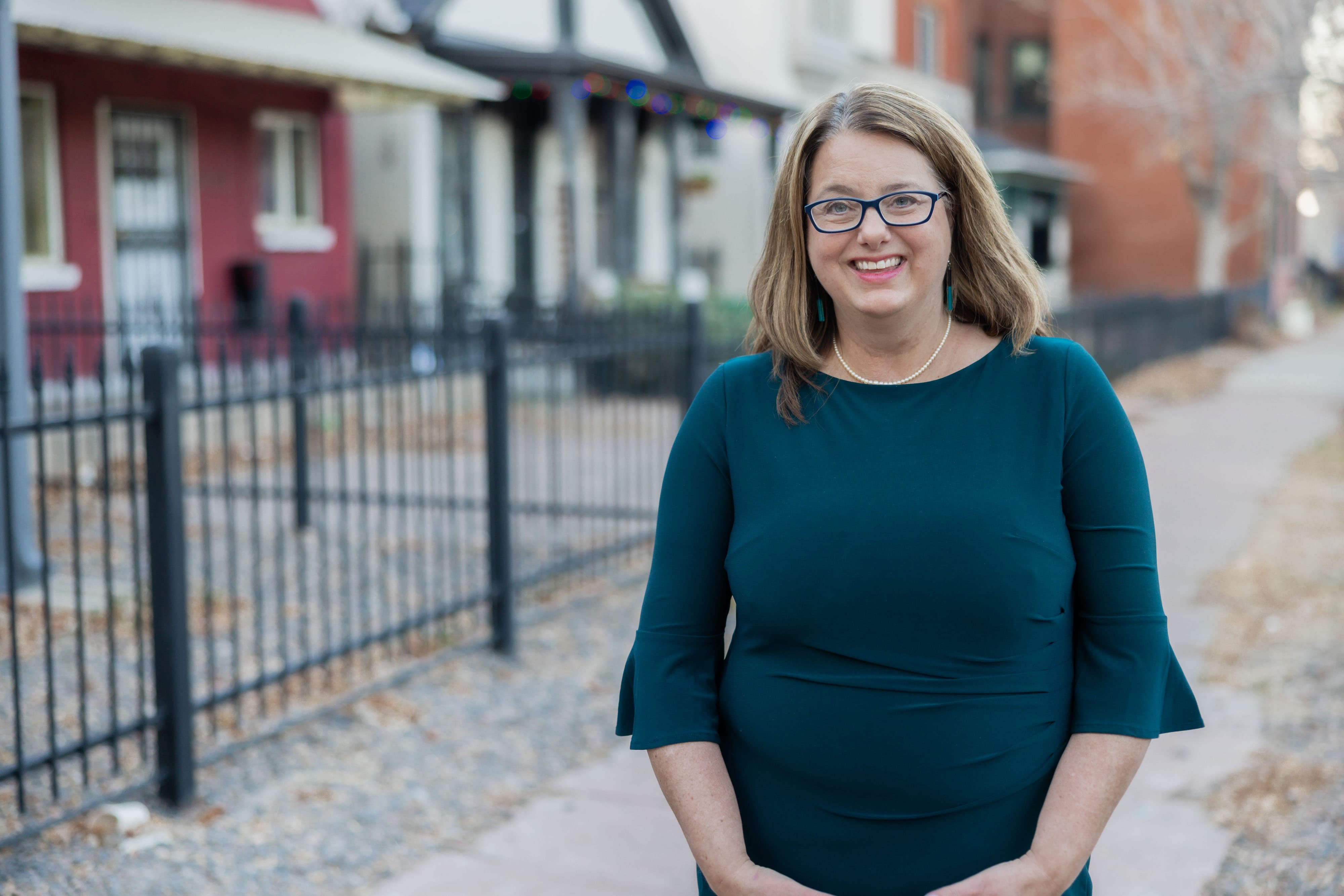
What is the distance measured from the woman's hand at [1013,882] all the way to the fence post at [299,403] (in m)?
3.52

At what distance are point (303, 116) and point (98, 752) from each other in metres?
10.8

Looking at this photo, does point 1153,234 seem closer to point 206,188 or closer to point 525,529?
point 206,188

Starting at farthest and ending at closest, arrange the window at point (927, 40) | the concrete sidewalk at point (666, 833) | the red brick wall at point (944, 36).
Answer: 1. the window at point (927, 40)
2. the red brick wall at point (944, 36)
3. the concrete sidewalk at point (666, 833)

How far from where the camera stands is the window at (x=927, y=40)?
28.8 meters

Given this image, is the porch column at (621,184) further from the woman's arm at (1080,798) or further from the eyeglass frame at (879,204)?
the woman's arm at (1080,798)

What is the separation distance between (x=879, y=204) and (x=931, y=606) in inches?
21.9

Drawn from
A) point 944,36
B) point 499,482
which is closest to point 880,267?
point 499,482

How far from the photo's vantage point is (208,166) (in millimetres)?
13320

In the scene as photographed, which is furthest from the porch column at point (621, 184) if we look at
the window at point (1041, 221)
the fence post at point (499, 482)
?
the window at point (1041, 221)

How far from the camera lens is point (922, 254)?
6.54 feet

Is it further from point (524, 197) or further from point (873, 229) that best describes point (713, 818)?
point (524, 197)

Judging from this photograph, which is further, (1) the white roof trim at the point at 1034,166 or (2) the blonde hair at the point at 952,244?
(1) the white roof trim at the point at 1034,166

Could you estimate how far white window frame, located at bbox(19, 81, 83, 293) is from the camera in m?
11.5

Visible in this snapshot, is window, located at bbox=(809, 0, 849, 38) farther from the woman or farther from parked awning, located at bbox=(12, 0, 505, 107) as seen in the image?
the woman
